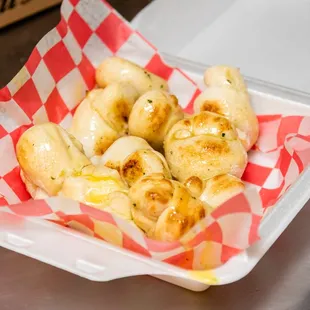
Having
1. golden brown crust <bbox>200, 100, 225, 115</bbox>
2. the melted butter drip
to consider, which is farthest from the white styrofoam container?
golden brown crust <bbox>200, 100, 225, 115</bbox>

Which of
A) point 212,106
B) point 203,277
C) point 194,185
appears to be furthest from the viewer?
point 212,106

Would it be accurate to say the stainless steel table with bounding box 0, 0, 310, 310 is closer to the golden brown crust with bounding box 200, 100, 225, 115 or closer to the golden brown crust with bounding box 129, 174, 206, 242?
the golden brown crust with bounding box 129, 174, 206, 242

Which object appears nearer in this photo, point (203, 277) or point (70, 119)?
point (203, 277)

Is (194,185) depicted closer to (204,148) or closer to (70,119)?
(204,148)

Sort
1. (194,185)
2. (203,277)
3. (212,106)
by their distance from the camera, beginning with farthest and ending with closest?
(212,106) → (194,185) → (203,277)

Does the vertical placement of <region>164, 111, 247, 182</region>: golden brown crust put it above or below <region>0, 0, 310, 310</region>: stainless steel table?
above

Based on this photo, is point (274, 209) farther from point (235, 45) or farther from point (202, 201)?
point (235, 45)

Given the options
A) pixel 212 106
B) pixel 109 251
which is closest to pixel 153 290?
pixel 109 251
